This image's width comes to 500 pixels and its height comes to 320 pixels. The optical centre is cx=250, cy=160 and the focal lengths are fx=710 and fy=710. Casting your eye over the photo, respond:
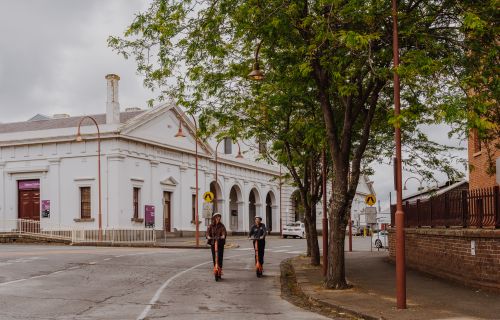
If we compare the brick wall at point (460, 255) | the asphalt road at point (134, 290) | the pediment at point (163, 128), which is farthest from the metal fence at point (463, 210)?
the pediment at point (163, 128)

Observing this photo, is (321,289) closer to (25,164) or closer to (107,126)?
(107,126)

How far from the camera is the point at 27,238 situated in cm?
4422

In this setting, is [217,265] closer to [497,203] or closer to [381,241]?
[497,203]

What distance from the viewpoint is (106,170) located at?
4619 cm

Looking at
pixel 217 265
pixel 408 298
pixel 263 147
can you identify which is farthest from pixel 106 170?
pixel 408 298

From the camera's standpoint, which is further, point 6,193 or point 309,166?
point 6,193

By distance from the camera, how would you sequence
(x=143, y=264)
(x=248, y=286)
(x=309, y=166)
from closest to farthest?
1. (x=248, y=286)
2. (x=143, y=264)
3. (x=309, y=166)

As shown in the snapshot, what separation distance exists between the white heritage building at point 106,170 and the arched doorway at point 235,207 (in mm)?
9352

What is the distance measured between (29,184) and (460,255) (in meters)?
37.8

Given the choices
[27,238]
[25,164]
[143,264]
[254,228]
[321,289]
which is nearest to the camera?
[321,289]

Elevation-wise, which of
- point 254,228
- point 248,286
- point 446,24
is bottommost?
point 248,286

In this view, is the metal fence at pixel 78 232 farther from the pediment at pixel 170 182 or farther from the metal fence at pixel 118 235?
the pediment at pixel 170 182

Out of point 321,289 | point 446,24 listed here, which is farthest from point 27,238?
point 446,24

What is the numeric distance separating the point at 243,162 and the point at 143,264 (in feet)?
140
